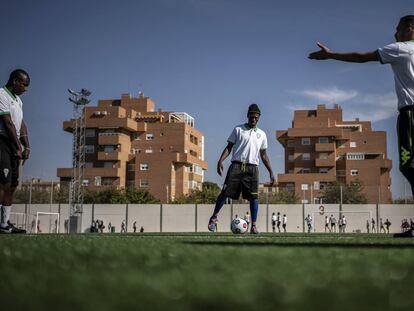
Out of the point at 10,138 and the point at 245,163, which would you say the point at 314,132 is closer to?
the point at 245,163

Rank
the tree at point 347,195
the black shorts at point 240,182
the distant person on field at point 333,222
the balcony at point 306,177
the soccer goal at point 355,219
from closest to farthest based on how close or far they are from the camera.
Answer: the black shorts at point 240,182 → the distant person on field at point 333,222 → the soccer goal at point 355,219 → the tree at point 347,195 → the balcony at point 306,177

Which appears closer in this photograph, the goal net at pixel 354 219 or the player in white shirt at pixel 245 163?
the player in white shirt at pixel 245 163

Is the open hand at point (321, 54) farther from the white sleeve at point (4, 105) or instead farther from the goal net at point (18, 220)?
the goal net at point (18, 220)

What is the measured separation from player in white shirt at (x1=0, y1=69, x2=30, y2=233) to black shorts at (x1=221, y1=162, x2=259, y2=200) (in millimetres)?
3211

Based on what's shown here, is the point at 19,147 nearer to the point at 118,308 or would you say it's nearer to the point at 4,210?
the point at 4,210

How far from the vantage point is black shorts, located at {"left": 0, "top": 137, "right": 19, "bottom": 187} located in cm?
604

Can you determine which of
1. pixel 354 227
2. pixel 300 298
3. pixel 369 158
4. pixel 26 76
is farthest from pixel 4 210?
pixel 369 158

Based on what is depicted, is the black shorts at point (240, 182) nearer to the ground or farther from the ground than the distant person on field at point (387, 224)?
farther from the ground

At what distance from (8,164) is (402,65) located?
4.53 metres

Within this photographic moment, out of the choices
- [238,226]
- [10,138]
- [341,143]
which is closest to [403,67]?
[10,138]

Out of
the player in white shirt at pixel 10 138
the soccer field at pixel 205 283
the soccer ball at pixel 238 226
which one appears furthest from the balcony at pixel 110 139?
the soccer field at pixel 205 283

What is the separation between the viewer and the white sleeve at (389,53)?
4699 millimetres

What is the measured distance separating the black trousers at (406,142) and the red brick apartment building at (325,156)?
70305mm

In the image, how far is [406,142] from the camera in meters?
4.67
